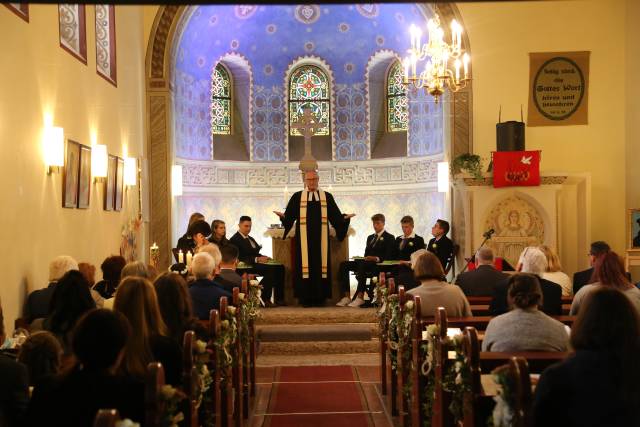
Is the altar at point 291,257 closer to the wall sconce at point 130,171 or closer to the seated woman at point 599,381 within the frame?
the wall sconce at point 130,171

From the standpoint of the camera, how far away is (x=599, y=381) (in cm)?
332

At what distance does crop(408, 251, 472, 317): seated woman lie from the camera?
7262 millimetres

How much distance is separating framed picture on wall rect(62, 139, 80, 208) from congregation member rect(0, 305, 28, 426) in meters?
5.81

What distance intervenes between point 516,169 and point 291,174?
21.8ft

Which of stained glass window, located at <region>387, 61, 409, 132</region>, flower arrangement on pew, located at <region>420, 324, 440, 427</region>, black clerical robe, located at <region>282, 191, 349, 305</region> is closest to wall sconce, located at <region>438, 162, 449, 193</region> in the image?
black clerical robe, located at <region>282, 191, 349, 305</region>

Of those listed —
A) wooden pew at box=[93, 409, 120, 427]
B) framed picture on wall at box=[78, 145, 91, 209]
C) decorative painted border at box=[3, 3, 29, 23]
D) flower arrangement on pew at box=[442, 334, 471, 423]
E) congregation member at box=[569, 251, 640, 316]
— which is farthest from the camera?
framed picture on wall at box=[78, 145, 91, 209]

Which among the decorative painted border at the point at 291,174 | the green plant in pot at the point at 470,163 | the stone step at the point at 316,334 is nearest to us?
the stone step at the point at 316,334

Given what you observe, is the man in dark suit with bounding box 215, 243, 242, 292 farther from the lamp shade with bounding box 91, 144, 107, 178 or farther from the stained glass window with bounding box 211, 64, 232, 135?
the stained glass window with bounding box 211, 64, 232, 135

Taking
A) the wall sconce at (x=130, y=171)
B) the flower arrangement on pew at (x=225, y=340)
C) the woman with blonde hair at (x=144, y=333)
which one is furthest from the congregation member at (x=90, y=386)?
the wall sconce at (x=130, y=171)

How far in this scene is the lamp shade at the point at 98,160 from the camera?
10.9 m

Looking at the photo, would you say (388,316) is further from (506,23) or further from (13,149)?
(506,23)

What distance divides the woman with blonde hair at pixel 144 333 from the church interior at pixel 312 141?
5.72 ft

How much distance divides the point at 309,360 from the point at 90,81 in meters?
4.47

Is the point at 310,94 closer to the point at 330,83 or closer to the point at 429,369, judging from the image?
the point at 330,83
